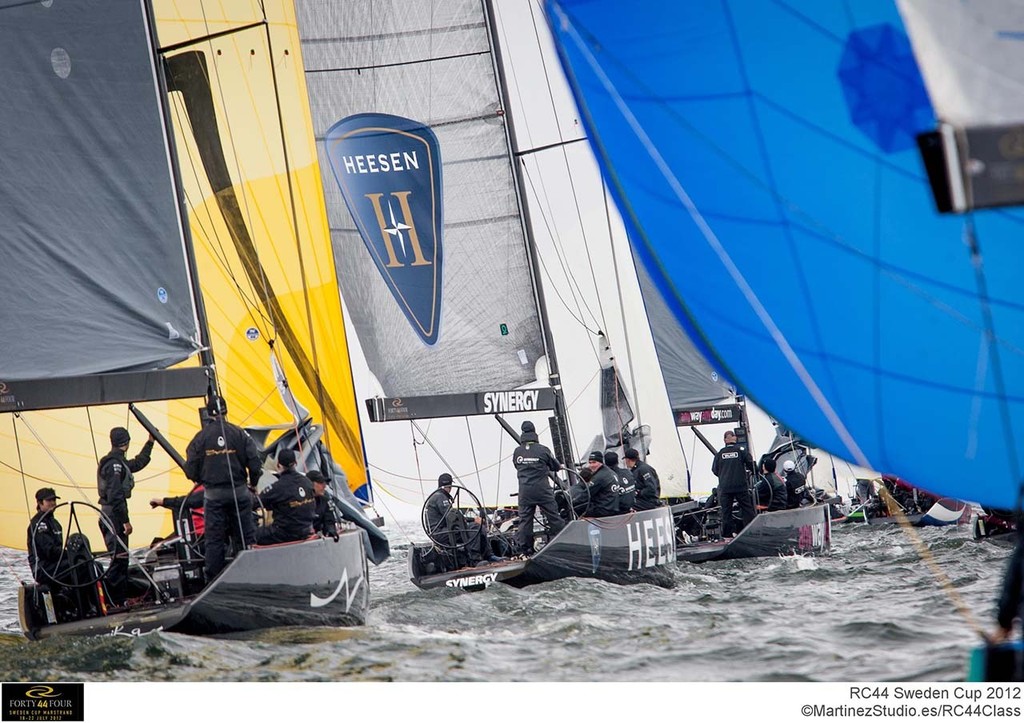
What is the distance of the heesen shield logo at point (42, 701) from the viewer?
4.78m

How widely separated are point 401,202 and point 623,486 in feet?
7.61

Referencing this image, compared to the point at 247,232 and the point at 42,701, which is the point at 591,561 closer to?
the point at 42,701

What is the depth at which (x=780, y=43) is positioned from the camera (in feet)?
9.68

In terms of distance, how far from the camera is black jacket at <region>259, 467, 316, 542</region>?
5148 mm

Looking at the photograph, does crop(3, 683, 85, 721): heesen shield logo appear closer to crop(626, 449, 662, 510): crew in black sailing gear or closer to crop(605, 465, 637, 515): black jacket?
crop(605, 465, 637, 515): black jacket

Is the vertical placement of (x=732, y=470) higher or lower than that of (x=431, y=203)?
lower

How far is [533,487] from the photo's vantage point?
21.3ft

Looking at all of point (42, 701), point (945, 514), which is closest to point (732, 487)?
point (945, 514)

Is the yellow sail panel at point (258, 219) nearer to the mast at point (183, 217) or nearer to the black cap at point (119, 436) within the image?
the mast at point (183, 217)

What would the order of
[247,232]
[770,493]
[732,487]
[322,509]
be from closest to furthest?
1. [322,509]
2. [732,487]
3. [770,493]
4. [247,232]

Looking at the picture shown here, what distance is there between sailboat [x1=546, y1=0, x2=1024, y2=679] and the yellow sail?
186 inches

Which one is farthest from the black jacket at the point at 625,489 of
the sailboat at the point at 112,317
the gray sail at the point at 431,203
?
the sailboat at the point at 112,317

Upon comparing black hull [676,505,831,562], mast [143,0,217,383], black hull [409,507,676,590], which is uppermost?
mast [143,0,217,383]

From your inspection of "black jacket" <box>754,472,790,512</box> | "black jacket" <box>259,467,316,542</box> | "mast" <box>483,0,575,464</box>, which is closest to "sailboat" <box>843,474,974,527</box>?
"black jacket" <box>754,472,790,512</box>
